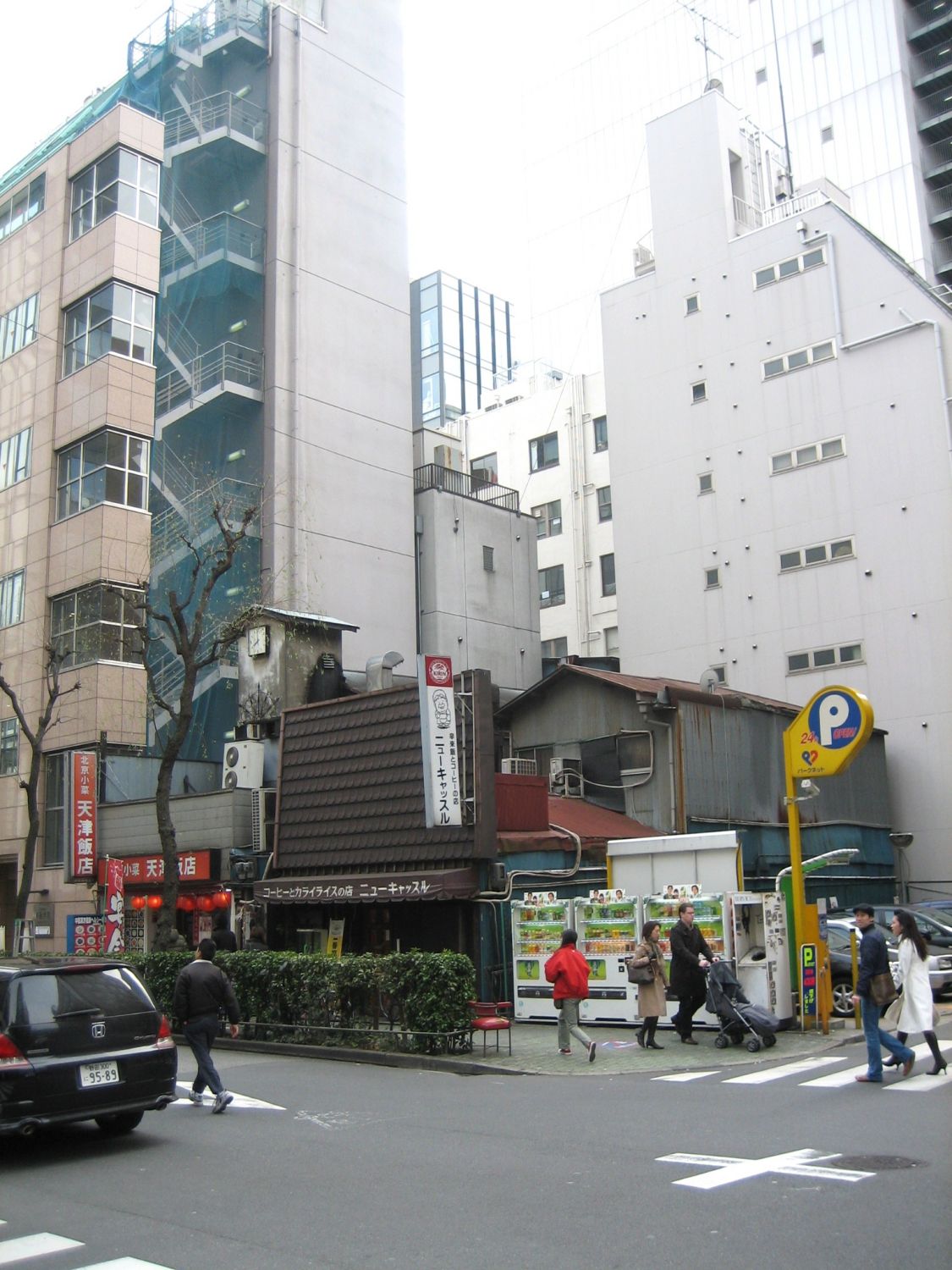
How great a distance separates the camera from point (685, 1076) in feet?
44.2

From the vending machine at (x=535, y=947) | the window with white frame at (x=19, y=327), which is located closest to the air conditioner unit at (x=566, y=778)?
the vending machine at (x=535, y=947)

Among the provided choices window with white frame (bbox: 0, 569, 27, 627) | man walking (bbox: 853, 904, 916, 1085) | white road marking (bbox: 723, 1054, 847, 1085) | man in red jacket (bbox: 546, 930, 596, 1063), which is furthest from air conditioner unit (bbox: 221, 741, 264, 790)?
man walking (bbox: 853, 904, 916, 1085)

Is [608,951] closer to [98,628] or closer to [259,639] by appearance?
[259,639]

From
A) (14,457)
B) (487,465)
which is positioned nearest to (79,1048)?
(14,457)

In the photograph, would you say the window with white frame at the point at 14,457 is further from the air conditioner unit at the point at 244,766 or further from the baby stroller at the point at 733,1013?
the baby stroller at the point at 733,1013

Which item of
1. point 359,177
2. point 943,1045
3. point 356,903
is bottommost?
point 943,1045

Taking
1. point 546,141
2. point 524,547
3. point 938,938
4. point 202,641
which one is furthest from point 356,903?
point 546,141

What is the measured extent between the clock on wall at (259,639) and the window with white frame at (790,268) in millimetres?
19324

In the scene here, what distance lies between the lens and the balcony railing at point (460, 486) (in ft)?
135

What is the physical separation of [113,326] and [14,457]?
18.0 ft

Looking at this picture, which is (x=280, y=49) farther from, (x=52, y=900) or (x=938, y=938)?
(x=938, y=938)

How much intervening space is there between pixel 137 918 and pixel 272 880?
717cm

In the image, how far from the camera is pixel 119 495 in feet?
104

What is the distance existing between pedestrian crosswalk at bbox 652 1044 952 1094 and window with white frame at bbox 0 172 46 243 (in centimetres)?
3295
